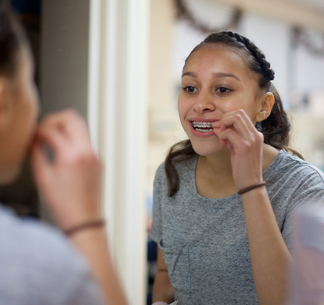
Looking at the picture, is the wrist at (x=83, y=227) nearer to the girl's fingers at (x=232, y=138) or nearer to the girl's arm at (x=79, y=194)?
the girl's arm at (x=79, y=194)

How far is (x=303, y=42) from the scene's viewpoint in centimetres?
389

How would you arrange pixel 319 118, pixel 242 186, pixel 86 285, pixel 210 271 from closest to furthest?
1. pixel 86 285
2. pixel 242 186
3. pixel 210 271
4. pixel 319 118

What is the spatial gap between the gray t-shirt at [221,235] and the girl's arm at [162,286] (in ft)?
0.17

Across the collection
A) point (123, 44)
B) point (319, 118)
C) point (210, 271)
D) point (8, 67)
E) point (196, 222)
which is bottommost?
point (210, 271)

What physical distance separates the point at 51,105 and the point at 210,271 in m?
0.51

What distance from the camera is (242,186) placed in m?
0.67

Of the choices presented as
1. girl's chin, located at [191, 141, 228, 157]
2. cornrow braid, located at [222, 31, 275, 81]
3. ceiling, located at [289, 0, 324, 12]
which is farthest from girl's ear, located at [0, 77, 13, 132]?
ceiling, located at [289, 0, 324, 12]

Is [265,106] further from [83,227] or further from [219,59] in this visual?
[83,227]

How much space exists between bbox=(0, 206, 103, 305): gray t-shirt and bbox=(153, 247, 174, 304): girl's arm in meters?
0.64

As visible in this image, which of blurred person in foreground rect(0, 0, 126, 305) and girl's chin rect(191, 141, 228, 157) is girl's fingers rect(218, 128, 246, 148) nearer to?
girl's chin rect(191, 141, 228, 157)

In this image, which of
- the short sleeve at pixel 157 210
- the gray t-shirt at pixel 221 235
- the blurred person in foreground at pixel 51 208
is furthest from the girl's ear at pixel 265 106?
the blurred person in foreground at pixel 51 208

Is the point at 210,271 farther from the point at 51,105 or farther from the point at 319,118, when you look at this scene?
the point at 319,118

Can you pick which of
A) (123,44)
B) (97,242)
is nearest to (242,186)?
(97,242)

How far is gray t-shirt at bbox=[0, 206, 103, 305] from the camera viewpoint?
31 cm
